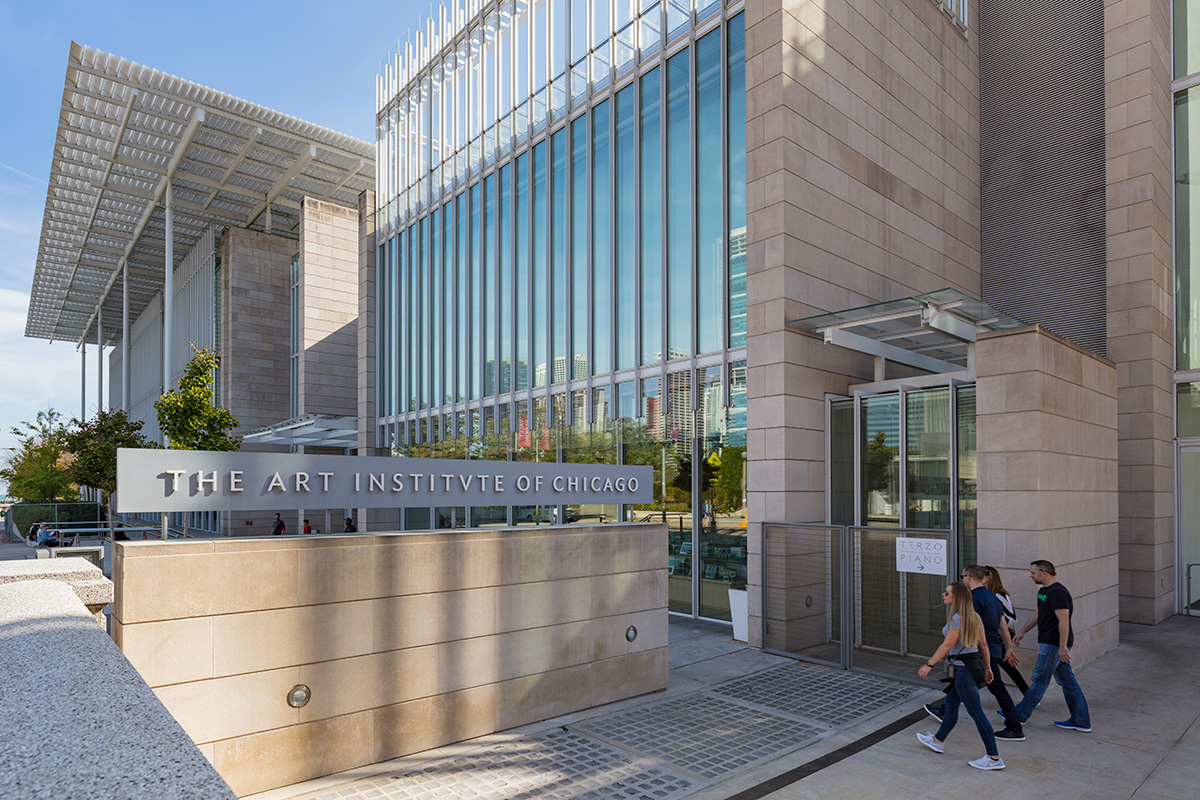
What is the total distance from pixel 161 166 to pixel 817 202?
34.9 metres

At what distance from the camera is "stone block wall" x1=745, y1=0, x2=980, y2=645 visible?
1448 cm

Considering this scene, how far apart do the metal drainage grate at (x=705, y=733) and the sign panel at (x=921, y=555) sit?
3.42m

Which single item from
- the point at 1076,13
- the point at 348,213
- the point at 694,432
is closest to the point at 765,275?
the point at 694,432

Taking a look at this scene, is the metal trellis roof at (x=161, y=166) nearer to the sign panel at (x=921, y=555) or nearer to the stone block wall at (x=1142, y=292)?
the stone block wall at (x=1142, y=292)

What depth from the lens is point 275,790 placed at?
766 cm

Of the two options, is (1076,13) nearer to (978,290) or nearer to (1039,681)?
(978,290)

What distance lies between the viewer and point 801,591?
13.9 m

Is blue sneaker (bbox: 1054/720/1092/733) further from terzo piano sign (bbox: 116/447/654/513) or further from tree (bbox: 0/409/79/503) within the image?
tree (bbox: 0/409/79/503)

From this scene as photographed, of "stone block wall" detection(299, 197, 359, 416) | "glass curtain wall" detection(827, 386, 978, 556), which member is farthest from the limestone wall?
"stone block wall" detection(299, 197, 359, 416)

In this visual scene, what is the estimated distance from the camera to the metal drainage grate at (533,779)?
7.55m

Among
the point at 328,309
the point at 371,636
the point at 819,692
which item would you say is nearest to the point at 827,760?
the point at 819,692

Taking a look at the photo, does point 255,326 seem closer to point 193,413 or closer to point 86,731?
point 193,413

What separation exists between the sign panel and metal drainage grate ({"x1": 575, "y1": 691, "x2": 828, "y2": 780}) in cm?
342

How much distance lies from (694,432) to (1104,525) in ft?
25.4
